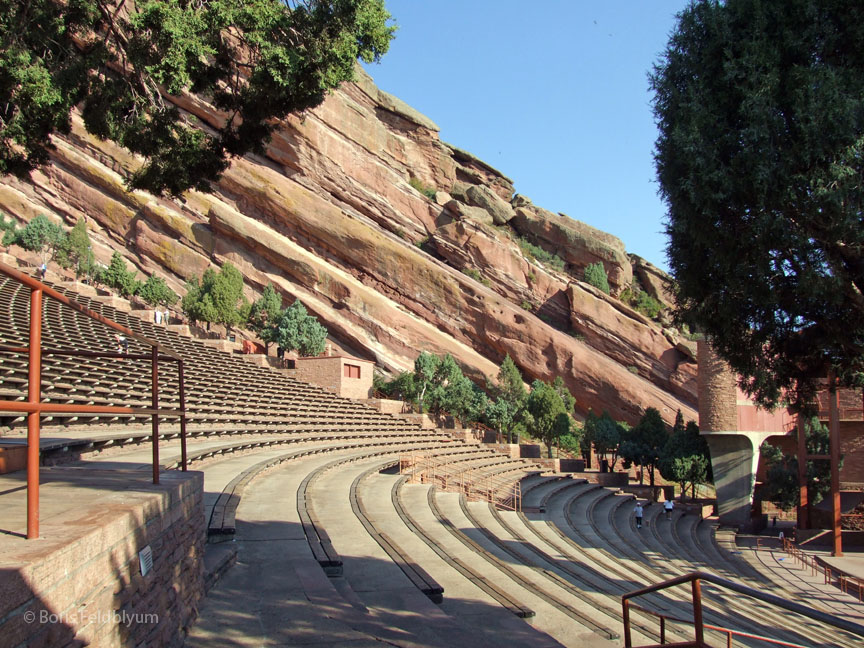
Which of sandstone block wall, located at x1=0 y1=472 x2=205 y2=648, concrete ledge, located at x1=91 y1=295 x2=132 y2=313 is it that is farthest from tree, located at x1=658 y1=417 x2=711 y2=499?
sandstone block wall, located at x1=0 y1=472 x2=205 y2=648

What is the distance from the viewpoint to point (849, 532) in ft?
79.2

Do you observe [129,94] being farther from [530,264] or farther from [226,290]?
[530,264]

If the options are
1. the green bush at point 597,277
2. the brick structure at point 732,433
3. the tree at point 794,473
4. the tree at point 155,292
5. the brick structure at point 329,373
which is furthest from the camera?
the green bush at point 597,277

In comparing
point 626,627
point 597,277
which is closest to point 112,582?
point 626,627

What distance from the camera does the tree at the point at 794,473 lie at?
27109mm

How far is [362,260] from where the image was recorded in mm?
43188

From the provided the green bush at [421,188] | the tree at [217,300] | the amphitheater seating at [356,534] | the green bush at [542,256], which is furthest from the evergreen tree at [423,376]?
the green bush at [421,188]

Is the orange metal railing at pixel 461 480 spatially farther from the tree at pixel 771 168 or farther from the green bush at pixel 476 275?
the green bush at pixel 476 275

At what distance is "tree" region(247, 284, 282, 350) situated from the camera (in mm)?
37625

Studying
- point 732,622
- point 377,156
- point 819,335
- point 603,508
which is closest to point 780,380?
point 819,335

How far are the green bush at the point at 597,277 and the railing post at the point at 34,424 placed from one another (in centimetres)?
4926

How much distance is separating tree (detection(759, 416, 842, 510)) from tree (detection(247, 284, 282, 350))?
89.3ft

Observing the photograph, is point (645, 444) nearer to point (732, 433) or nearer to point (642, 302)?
point (732, 433)

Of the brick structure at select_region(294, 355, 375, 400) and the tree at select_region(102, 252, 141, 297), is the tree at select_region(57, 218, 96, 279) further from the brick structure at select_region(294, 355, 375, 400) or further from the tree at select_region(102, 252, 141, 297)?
the brick structure at select_region(294, 355, 375, 400)
